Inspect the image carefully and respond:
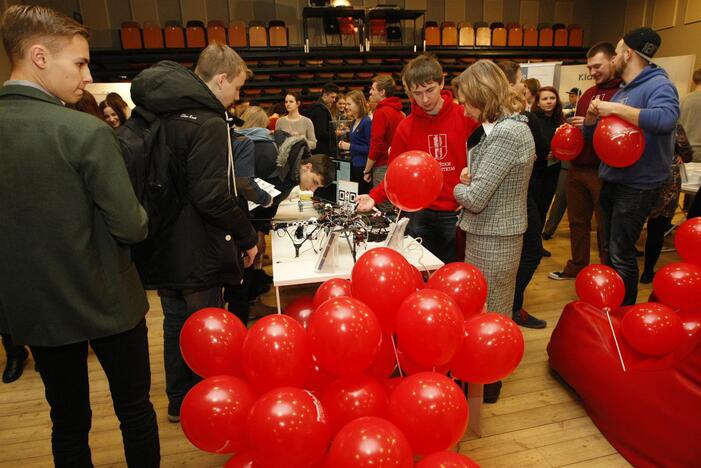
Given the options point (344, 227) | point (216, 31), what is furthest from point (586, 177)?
point (216, 31)

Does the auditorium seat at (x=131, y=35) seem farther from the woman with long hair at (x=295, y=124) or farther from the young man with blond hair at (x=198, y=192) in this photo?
the young man with blond hair at (x=198, y=192)

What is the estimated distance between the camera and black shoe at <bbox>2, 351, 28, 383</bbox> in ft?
8.12

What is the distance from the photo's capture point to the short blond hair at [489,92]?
1769 mm

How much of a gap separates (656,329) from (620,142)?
98 cm

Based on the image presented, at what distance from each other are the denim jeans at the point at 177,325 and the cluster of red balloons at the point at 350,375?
0.43 m

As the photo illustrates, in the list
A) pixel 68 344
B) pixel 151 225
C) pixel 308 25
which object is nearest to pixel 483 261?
pixel 151 225

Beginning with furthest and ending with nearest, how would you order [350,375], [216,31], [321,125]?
[216,31] → [321,125] → [350,375]

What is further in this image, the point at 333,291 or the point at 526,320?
the point at 526,320

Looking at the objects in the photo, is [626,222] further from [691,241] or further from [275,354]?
[275,354]

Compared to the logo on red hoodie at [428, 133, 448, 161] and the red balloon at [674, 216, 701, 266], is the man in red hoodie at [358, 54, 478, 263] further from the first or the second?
the red balloon at [674, 216, 701, 266]

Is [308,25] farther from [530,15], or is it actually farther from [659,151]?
[659,151]

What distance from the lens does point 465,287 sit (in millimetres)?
1465

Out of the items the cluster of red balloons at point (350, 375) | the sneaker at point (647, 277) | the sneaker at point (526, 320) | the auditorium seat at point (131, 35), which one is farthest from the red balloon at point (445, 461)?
the auditorium seat at point (131, 35)

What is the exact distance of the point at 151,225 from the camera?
5.13 ft
